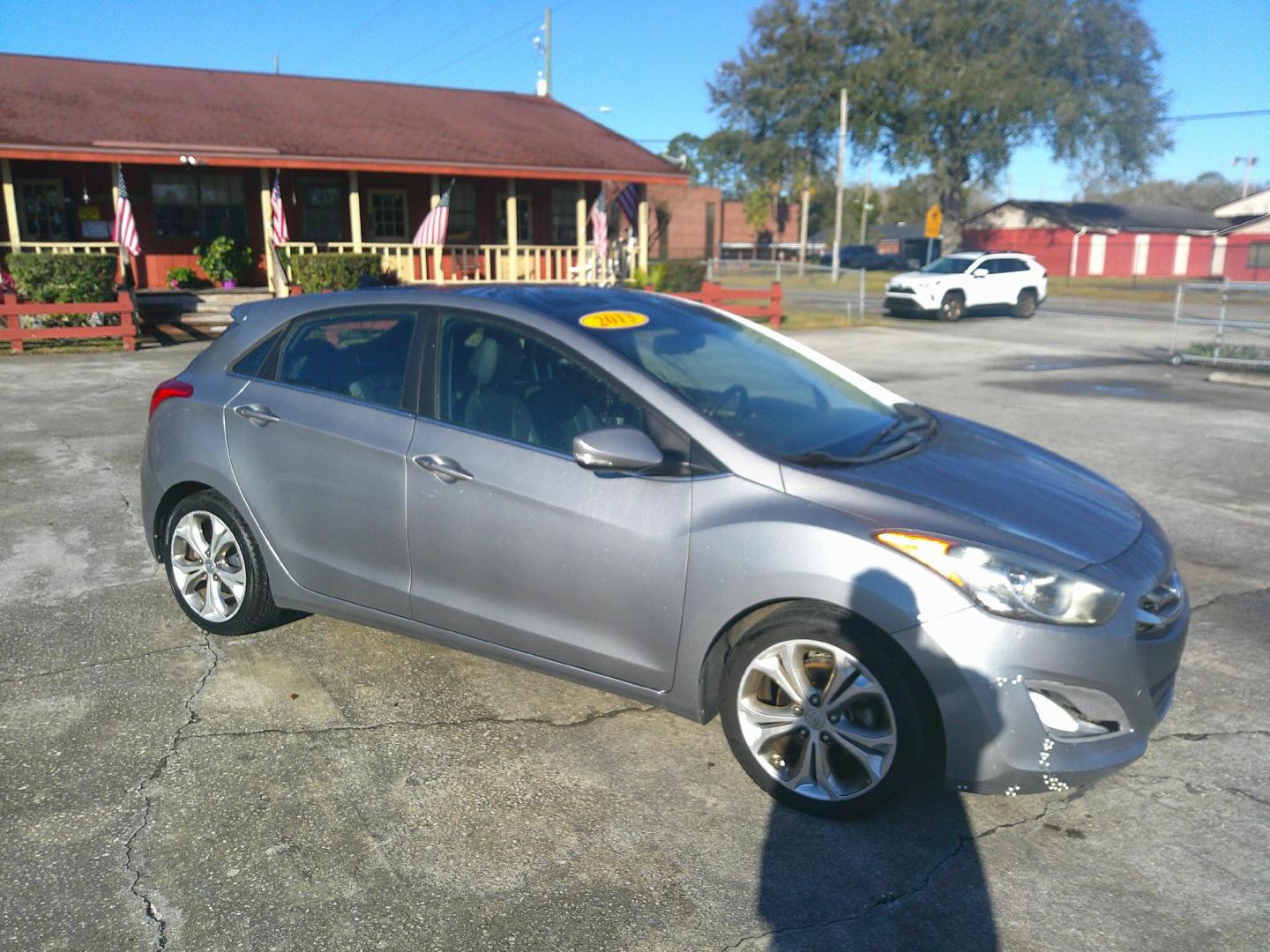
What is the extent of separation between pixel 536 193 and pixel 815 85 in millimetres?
27311

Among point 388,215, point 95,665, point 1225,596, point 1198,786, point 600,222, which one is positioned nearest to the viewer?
point 1198,786

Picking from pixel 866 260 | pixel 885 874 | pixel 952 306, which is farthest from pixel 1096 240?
pixel 885 874

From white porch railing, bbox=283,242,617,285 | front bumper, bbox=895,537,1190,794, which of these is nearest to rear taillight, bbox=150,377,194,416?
front bumper, bbox=895,537,1190,794

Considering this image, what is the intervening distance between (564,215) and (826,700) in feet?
80.8

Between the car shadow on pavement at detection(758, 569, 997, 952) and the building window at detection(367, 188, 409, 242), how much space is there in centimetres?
2293

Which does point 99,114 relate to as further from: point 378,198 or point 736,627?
point 736,627

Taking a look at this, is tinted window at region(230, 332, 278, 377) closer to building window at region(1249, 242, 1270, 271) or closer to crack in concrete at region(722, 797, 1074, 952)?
crack in concrete at region(722, 797, 1074, 952)

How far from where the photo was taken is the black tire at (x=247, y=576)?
4.54 metres

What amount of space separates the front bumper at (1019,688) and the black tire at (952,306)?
25.2m

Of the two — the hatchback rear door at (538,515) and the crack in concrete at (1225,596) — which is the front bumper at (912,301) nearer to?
the crack in concrete at (1225,596)

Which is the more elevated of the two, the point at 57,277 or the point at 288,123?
the point at 288,123

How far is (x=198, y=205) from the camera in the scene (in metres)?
22.1

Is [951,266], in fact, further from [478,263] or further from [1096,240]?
[1096,240]

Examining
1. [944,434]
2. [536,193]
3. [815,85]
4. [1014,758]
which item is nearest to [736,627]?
[1014,758]
